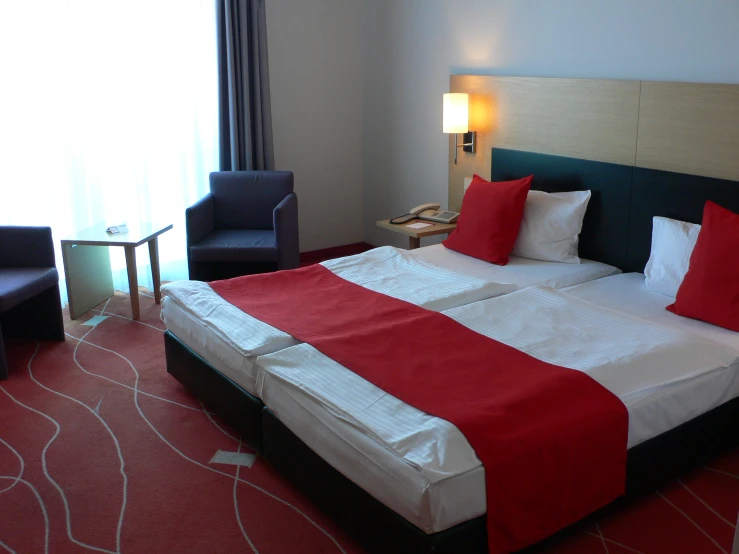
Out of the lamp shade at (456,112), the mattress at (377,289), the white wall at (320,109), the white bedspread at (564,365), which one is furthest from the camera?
the white wall at (320,109)

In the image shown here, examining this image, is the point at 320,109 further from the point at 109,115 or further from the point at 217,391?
the point at 217,391

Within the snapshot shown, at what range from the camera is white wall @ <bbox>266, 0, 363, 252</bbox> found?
6.70 metres

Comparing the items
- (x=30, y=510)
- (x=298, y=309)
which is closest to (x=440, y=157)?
(x=298, y=309)

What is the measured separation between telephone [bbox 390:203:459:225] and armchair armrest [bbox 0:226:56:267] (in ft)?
8.06

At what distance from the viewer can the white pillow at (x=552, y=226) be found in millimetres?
4859

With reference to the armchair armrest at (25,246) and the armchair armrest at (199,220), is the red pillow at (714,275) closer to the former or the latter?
the armchair armrest at (199,220)

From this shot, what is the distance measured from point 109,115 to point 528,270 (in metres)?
3.54

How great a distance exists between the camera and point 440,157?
6355mm

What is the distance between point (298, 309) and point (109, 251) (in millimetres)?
2670

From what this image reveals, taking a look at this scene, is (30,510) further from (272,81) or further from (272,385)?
(272,81)

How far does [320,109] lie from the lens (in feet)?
23.0

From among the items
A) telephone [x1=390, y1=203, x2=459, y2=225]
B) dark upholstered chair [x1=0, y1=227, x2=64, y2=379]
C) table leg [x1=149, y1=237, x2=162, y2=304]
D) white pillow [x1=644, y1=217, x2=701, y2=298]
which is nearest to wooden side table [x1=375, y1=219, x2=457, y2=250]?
telephone [x1=390, y1=203, x2=459, y2=225]

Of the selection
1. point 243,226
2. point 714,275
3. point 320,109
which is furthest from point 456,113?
point 714,275

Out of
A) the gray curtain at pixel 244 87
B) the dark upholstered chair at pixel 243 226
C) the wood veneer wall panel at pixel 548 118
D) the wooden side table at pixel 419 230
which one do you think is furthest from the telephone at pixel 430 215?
the gray curtain at pixel 244 87
